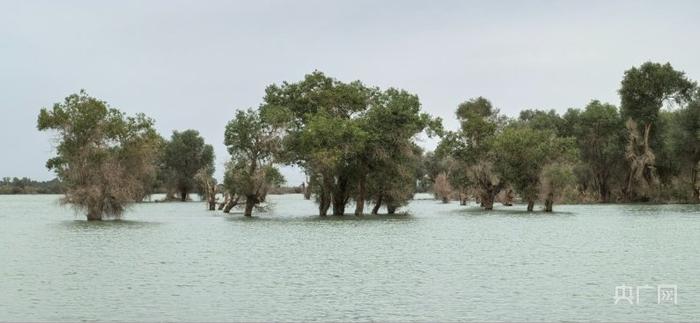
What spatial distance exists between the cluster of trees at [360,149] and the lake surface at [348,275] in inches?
577

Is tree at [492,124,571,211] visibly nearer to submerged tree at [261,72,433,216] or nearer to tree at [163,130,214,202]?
submerged tree at [261,72,433,216]

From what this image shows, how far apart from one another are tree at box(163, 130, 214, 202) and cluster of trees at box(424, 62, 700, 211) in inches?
2253

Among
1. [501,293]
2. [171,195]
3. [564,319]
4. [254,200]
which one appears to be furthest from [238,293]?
[171,195]

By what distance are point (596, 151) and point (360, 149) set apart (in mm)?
63847

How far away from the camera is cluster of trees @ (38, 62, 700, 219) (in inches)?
2554

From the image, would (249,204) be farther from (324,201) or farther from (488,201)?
(488,201)

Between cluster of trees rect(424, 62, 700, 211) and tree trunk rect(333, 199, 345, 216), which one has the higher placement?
cluster of trees rect(424, 62, 700, 211)

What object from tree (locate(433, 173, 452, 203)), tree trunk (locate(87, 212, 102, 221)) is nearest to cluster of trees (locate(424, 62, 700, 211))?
tree (locate(433, 173, 452, 203))

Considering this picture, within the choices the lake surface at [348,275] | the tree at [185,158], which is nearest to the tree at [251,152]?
the lake surface at [348,275]

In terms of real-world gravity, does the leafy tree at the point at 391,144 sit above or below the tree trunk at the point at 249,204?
above

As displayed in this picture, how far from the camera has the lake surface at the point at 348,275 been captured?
21.0 m

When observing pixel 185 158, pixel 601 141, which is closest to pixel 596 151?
pixel 601 141

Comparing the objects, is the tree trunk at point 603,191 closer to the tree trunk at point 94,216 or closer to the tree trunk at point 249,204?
the tree trunk at point 249,204

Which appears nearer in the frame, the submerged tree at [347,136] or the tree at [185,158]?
the submerged tree at [347,136]
